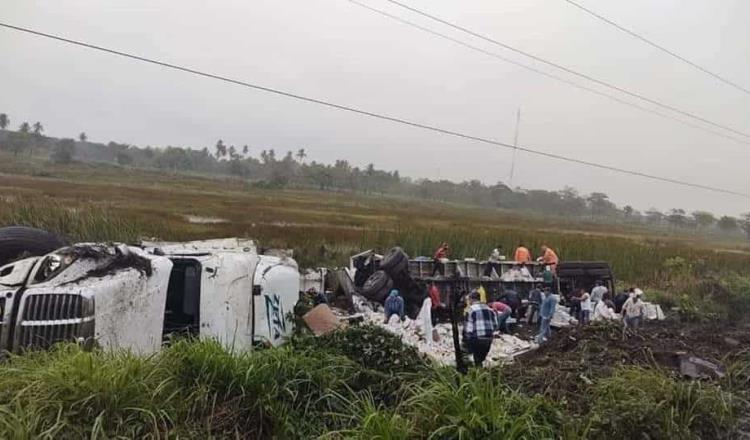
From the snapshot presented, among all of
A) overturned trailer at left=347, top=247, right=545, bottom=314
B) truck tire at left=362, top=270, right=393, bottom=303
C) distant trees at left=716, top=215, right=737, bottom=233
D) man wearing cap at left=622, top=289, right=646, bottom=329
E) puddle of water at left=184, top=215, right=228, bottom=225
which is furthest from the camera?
distant trees at left=716, top=215, right=737, bottom=233

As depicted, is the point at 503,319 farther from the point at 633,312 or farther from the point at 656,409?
the point at 656,409

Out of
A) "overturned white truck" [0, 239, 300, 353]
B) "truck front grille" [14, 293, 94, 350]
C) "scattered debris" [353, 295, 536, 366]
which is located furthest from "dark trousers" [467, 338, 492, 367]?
"truck front grille" [14, 293, 94, 350]

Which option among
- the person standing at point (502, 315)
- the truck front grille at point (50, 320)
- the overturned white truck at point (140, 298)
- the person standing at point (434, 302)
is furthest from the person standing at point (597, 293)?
the truck front grille at point (50, 320)

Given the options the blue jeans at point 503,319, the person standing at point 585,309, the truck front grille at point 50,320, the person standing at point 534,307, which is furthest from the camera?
the person standing at point 534,307

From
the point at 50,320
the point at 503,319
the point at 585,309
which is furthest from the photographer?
the point at 585,309

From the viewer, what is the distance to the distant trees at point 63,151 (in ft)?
129

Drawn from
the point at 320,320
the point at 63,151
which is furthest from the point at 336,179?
the point at 320,320

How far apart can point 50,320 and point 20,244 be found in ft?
9.65

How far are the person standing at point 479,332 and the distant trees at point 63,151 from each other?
37.7m

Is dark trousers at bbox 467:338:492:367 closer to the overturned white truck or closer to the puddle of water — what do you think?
the overturned white truck

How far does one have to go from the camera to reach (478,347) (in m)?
7.48

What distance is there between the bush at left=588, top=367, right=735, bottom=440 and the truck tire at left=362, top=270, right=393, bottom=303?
6.80 m

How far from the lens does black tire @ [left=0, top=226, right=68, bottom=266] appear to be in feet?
23.8

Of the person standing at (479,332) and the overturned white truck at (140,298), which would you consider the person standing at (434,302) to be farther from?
the overturned white truck at (140,298)
